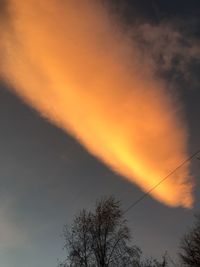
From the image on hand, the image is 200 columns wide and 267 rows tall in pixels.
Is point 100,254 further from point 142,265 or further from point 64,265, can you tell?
point 142,265

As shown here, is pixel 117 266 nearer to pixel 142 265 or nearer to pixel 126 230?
pixel 126 230

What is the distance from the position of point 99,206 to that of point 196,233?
17.7 metres

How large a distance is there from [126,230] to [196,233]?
55.0 ft

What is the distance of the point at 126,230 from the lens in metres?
44.8

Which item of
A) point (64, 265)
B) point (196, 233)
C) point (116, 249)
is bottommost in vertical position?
point (64, 265)

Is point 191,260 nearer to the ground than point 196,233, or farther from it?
nearer to the ground

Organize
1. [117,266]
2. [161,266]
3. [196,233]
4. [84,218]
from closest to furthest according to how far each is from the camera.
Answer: [117,266] → [84,218] → [161,266] → [196,233]

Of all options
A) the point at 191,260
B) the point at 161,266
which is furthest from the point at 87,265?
the point at 191,260

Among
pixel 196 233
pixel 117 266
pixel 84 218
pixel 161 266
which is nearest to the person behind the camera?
pixel 117 266

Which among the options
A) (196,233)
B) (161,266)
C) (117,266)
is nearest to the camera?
(117,266)

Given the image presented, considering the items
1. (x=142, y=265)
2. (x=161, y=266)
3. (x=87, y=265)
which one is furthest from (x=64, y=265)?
(x=161, y=266)

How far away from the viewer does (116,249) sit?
44.2 m

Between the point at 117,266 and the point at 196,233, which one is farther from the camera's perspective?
the point at 196,233

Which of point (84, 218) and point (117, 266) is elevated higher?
point (84, 218)
